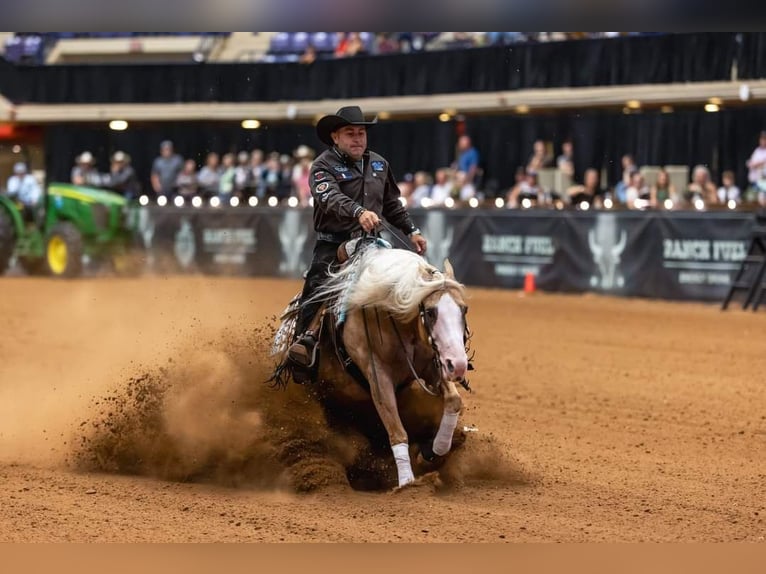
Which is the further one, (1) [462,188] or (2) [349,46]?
(2) [349,46]

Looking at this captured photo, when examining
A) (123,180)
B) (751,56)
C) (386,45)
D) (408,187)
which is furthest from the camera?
(123,180)

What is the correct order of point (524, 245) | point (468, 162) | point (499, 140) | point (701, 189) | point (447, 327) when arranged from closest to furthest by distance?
1. point (447, 327)
2. point (701, 189)
3. point (524, 245)
4. point (468, 162)
5. point (499, 140)

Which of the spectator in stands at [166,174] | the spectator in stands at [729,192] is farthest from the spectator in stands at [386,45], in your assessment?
the spectator in stands at [729,192]

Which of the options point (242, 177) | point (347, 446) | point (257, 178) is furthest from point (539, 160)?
point (347, 446)

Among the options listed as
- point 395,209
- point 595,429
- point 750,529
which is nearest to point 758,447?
point 595,429

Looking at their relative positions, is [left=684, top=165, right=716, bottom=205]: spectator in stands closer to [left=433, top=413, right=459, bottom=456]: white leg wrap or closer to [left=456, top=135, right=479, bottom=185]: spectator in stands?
[left=456, top=135, right=479, bottom=185]: spectator in stands

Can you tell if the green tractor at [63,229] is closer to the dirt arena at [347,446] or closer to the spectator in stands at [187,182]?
the spectator in stands at [187,182]

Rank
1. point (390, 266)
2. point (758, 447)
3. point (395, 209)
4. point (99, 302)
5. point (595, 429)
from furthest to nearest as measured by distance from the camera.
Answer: point (99, 302), point (595, 429), point (758, 447), point (395, 209), point (390, 266)

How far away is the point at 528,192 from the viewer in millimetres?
20547

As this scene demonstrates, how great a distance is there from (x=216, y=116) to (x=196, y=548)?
1917 cm

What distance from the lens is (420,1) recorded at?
654 centimetres

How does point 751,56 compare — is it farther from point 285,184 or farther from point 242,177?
point 242,177

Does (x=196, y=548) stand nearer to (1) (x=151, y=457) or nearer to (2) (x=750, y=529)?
(1) (x=151, y=457)

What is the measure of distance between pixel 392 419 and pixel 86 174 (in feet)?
61.7
